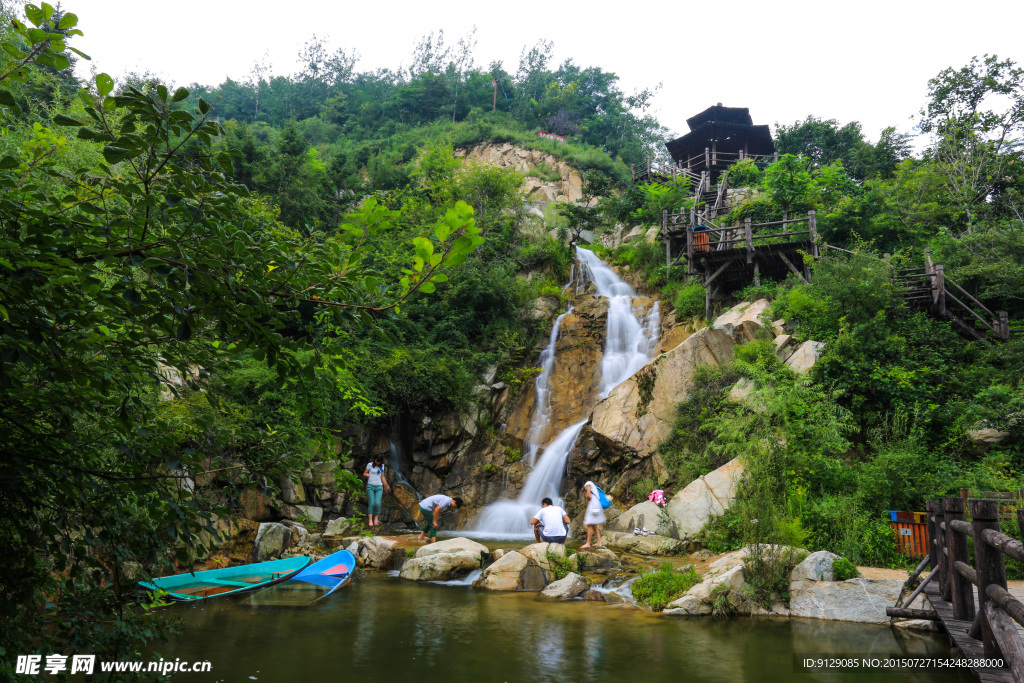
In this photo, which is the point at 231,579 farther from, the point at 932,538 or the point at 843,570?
the point at 932,538

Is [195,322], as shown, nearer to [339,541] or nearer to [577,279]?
[339,541]

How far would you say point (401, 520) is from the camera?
53.6 feet

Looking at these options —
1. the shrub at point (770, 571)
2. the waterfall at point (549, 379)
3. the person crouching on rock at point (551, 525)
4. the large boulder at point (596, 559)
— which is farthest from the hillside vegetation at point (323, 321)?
the person crouching on rock at point (551, 525)

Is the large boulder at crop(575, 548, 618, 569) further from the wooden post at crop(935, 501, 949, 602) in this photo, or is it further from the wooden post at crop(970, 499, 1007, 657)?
the wooden post at crop(970, 499, 1007, 657)

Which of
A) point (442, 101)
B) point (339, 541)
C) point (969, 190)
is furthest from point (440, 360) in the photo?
point (442, 101)

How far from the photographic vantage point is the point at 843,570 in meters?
8.12

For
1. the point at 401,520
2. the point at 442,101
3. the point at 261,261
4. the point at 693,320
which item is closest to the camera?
the point at 261,261

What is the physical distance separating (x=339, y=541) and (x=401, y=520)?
4202 millimetres

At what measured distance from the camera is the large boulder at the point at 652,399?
1501cm

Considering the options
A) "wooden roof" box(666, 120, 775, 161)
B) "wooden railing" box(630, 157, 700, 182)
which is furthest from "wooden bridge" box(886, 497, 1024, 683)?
"wooden roof" box(666, 120, 775, 161)

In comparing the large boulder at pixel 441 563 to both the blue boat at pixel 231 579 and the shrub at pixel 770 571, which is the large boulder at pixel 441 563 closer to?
the blue boat at pixel 231 579

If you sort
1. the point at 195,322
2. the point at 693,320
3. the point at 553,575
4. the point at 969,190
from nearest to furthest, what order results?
the point at 195,322 → the point at 553,575 → the point at 693,320 → the point at 969,190

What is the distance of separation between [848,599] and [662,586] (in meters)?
2.41

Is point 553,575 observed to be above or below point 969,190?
below
